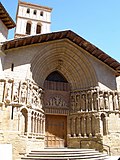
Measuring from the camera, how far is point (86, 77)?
11250 mm

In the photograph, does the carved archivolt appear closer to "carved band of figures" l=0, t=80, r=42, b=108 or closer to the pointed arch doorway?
the pointed arch doorway

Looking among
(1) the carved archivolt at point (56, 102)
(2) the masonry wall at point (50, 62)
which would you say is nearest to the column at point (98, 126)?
(2) the masonry wall at point (50, 62)

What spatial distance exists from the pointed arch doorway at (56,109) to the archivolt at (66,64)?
59cm

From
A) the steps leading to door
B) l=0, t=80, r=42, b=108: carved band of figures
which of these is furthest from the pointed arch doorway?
the steps leading to door

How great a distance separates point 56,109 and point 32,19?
49.6 ft

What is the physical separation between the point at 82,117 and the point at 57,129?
1683mm

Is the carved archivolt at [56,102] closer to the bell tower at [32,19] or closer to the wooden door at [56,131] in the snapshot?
the wooden door at [56,131]

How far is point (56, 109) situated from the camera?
36.6 feet

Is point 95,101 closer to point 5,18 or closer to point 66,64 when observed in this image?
point 66,64

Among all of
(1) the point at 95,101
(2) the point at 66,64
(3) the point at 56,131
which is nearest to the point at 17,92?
(3) the point at 56,131

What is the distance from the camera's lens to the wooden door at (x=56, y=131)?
10.7m

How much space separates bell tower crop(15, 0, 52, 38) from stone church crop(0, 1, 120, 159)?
1134 cm

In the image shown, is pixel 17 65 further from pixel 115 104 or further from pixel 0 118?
pixel 115 104

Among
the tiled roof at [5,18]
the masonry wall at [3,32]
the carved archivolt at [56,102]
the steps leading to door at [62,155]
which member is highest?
the tiled roof at [5,18]
